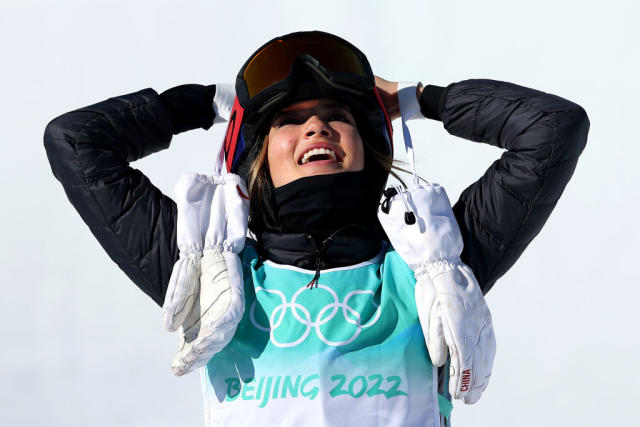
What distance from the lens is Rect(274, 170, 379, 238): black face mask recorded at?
2148 mm

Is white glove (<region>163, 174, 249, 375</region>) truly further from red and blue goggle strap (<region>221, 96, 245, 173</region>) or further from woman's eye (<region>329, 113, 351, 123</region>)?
woman's eye (<region>329, 113, 351, 123</region>)

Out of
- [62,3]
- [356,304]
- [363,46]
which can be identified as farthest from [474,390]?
[62,3]

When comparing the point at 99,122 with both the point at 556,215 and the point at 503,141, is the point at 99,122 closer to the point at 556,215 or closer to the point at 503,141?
the point at 503,141

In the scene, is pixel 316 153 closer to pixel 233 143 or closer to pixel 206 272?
pixel 233 143

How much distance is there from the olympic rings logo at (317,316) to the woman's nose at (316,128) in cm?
36

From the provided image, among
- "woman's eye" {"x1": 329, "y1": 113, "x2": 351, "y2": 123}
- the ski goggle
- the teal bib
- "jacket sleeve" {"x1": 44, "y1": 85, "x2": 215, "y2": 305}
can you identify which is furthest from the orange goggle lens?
the teal bib

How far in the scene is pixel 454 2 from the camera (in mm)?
4098

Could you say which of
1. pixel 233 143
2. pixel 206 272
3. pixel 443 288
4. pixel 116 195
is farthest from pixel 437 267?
pixel 116 195

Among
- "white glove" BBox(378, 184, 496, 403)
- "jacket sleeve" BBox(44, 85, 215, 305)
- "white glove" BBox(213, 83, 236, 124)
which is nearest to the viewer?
"white glove" BBox(378, 184, 496, 403)

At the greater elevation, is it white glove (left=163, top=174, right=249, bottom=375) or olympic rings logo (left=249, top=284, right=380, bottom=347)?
white glove (left=163, top=174, right=249, bottom=375)

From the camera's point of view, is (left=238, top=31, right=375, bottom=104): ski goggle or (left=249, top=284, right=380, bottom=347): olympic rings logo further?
(left=238, top=31, right=375, bottom=104): ski goggle

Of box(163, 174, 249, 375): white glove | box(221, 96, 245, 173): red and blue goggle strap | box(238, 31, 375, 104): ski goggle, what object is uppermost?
box(238, 31, 375, 104): ski goggle

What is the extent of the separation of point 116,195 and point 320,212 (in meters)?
0.47

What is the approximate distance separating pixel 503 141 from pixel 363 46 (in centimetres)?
192
